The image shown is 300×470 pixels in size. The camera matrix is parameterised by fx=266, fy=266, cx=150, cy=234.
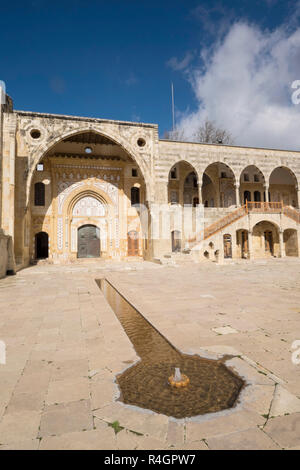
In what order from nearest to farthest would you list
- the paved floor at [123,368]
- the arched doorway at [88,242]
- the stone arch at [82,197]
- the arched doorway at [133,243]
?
the paved floor at [123,368]
the stone arch at [82,197]
the arched doorway at [88,242]
the arched doorway at [133,243]

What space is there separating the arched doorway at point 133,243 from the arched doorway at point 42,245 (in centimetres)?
625

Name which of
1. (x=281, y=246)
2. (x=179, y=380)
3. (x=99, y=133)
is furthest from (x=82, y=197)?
(x=179, y=380)

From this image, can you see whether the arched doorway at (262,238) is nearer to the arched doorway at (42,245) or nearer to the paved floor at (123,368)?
the paved floor at (123,368)

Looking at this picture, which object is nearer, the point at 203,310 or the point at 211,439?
the point at 211,439

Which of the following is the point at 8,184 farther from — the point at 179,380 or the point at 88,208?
the point at 179,380

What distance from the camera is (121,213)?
21.2m

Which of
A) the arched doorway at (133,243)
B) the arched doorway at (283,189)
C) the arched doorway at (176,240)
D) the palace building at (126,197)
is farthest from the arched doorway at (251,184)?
the arched doorway at (133,243)

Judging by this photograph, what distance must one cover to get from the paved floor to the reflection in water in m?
0.12

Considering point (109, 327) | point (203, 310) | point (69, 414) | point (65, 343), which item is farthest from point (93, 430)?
point (203, 310)

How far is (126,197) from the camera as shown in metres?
21.4

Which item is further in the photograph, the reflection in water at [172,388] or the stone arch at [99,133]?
the stone arch at [99,133]

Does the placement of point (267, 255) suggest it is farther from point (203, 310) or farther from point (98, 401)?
point (98, 401)

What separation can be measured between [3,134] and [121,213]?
9494 mm

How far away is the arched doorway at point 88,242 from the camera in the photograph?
20.9m
